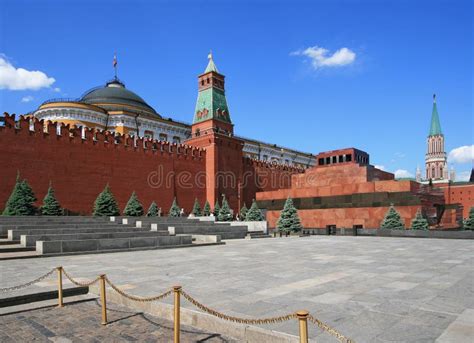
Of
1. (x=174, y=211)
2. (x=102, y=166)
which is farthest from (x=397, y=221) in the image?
(x=102, y=166)

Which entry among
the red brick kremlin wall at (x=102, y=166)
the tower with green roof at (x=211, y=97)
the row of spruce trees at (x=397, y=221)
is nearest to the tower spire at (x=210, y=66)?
the tower with green roof at (x=211, y=97)

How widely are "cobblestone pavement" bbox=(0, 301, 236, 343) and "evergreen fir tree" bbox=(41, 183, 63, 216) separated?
18788 millimetres

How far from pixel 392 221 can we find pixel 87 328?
66.7 ft

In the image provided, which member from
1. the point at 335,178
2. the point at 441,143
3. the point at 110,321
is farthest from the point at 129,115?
the point at 441,143

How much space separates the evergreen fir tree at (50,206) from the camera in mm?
22422

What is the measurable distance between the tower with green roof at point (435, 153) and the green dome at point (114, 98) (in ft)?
225

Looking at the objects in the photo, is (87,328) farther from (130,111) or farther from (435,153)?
(435,153)

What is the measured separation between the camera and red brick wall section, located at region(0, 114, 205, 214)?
75.7ft

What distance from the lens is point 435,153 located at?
86250mm

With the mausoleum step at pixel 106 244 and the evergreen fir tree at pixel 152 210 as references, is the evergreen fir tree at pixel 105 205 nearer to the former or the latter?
the evergreen fir tree at pixel 152 210

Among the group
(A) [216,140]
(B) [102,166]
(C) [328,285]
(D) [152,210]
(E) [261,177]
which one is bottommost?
(C) [328,285]

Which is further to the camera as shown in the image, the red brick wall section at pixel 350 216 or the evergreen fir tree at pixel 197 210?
the evergreen fir tree at pixel 197 210

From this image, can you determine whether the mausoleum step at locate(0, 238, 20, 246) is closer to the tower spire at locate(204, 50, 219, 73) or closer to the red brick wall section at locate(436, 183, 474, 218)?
the tower spire at locate(204, 50, 219, 73)

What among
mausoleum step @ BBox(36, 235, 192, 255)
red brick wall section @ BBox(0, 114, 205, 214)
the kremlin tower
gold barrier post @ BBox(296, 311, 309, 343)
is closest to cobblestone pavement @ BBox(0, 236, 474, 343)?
mausoleum step @ BBox(36, 235, 192, 255)
